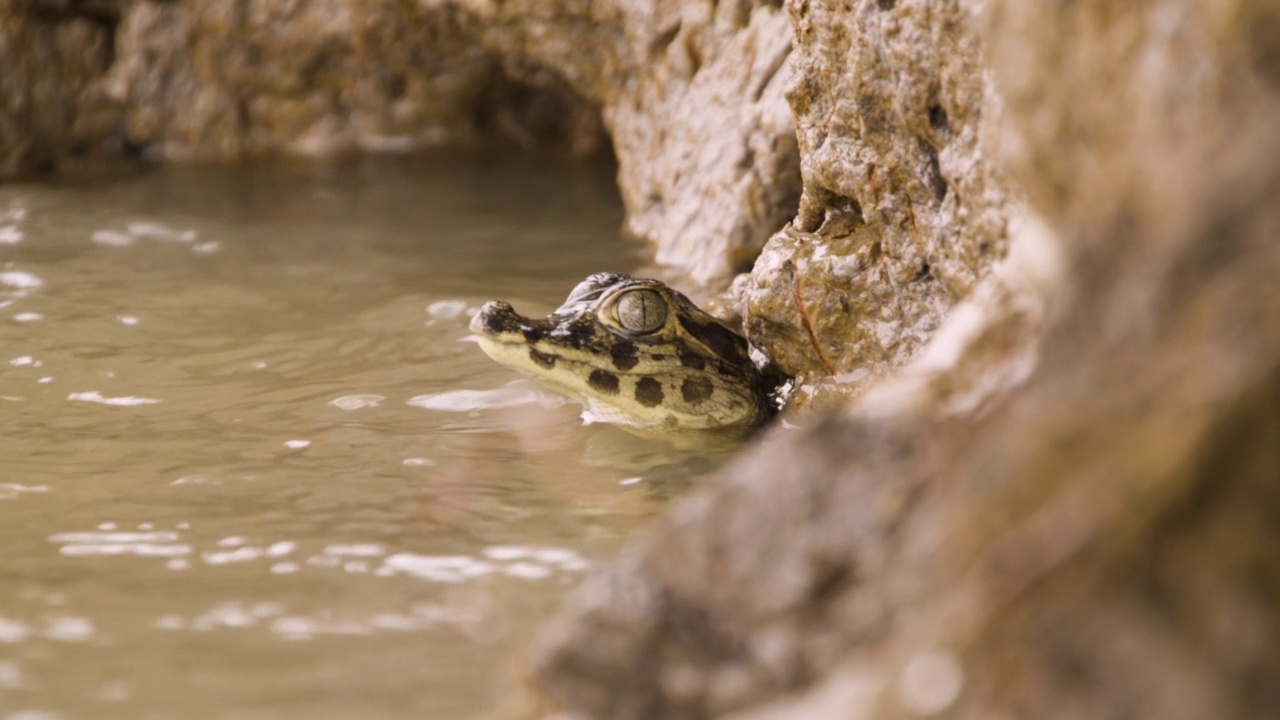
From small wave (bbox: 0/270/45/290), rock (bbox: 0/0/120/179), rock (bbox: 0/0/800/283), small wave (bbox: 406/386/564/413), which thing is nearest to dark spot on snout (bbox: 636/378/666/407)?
small wave (bbox: 406/386/564/413)

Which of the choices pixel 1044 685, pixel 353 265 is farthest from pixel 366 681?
pixel 353 265

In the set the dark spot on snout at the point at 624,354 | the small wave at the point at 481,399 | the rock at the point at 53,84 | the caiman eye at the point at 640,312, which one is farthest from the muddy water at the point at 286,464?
the rock at the point at 53,84

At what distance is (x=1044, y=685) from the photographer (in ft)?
5.43

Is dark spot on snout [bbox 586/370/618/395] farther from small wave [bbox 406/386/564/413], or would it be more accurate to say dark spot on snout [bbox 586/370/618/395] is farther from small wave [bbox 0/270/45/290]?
small wave [bbox 0/270/45/290]

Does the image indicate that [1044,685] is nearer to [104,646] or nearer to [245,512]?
[104,646]

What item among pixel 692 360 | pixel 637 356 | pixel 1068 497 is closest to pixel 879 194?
pixel 692 360

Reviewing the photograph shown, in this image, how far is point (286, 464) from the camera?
3865mm

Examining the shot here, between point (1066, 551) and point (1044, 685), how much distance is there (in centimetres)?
17

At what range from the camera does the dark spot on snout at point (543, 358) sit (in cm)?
386

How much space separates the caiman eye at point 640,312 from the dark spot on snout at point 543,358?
23 centimetres

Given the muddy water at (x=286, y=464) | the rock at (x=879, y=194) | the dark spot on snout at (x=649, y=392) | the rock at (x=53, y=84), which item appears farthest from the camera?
the rock at (x=53, y=84)

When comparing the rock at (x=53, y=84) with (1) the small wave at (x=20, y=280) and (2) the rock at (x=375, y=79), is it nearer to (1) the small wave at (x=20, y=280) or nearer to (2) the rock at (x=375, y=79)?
(2) the rock at (x=375, y=79)

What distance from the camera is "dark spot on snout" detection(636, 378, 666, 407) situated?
397 cm

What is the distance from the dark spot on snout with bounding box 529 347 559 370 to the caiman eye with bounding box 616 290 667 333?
23 centimetres
